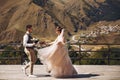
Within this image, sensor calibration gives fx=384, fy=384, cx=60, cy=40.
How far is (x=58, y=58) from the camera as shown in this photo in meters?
11.3

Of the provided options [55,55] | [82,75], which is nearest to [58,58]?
[55,55]

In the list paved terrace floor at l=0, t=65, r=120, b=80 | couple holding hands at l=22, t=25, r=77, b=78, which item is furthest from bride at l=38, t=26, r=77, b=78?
paved terrace floor at l=0, t=65, r=120, b=80

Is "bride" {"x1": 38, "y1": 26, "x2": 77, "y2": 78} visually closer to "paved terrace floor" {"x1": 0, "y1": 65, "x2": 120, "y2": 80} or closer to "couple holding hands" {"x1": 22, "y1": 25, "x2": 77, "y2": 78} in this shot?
"couple holding hands" {"x1": 22, "y1": 25, "x2": 77, "y2": 78}

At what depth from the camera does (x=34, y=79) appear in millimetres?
11094

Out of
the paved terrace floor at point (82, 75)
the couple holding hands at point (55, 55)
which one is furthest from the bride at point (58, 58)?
the paved terrace floor at point (82, 75)

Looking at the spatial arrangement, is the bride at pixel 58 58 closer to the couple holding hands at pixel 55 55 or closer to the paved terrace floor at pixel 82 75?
the couple holding hands at pixel 55 55

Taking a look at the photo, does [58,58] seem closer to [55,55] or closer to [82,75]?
[55,55]

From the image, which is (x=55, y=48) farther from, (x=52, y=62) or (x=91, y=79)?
(x=91, y=79)

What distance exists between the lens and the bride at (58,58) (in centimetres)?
1128

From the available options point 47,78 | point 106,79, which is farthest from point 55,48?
point 106,79

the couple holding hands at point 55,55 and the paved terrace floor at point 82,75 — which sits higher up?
the couple holding hands at point 55,55

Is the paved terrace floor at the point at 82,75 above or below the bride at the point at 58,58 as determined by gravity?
below

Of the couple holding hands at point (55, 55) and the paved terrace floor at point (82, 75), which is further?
the paved terrace floor at point (82, 75)

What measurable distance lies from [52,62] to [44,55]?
14.1 inches
